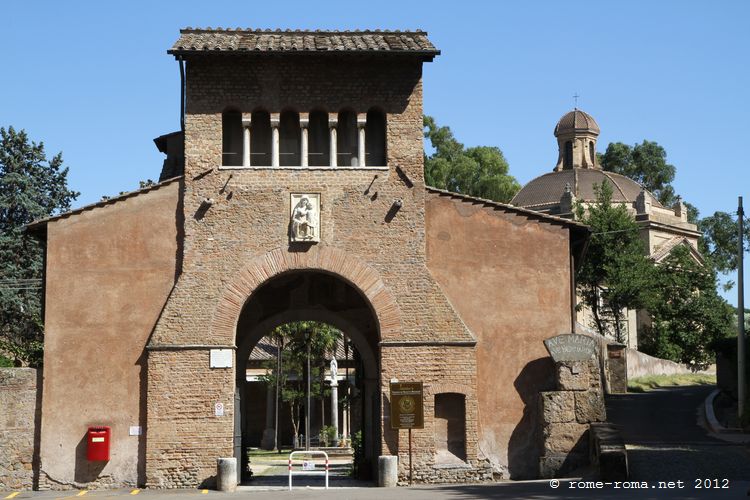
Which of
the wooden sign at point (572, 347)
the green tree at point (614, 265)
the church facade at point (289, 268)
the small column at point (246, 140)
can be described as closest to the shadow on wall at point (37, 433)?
the church facade at point (289, 268)

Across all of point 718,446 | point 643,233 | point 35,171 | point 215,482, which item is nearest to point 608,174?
point 643,233

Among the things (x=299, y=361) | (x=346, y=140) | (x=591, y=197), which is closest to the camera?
(x=346, y=140)

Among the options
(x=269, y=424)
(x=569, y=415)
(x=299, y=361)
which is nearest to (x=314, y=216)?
(x=569, y=415)

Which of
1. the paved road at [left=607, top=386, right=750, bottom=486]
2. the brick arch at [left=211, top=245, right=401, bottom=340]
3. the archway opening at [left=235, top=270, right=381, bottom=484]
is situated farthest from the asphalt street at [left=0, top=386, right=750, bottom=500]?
the brick arch at [left=211, top=245, right=401, bottom=340]

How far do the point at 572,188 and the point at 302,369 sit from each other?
3831 centimetres

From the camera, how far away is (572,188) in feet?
254

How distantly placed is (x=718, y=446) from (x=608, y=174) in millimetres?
55574

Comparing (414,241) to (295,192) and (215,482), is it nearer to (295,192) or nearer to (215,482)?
(295,192)

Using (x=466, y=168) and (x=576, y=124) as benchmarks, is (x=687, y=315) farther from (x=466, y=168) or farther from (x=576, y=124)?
(x=576, y=124)

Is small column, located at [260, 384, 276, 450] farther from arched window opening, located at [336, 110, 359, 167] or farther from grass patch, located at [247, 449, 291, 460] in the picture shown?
arched window opening, located at [336, 110, 359, 167]

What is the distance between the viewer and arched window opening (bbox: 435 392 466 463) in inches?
906

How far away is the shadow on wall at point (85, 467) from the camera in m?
22.5

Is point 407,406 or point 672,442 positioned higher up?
point 407,406

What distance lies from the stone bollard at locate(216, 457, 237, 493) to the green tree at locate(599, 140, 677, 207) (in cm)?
6656
